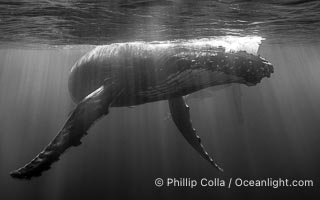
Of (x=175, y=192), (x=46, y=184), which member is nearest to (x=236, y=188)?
(x=175, y=192)

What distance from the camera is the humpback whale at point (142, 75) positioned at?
17.4 ft

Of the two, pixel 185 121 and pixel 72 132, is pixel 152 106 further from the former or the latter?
pixel 72 132

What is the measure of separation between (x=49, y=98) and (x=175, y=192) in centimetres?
11756

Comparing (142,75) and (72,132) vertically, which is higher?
(142,75)

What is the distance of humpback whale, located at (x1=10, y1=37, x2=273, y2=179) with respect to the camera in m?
5.29

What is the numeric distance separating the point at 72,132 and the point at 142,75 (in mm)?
1993

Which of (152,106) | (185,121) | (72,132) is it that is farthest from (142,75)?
(152,106)

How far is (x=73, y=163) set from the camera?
44062 mm

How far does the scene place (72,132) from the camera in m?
5.54
